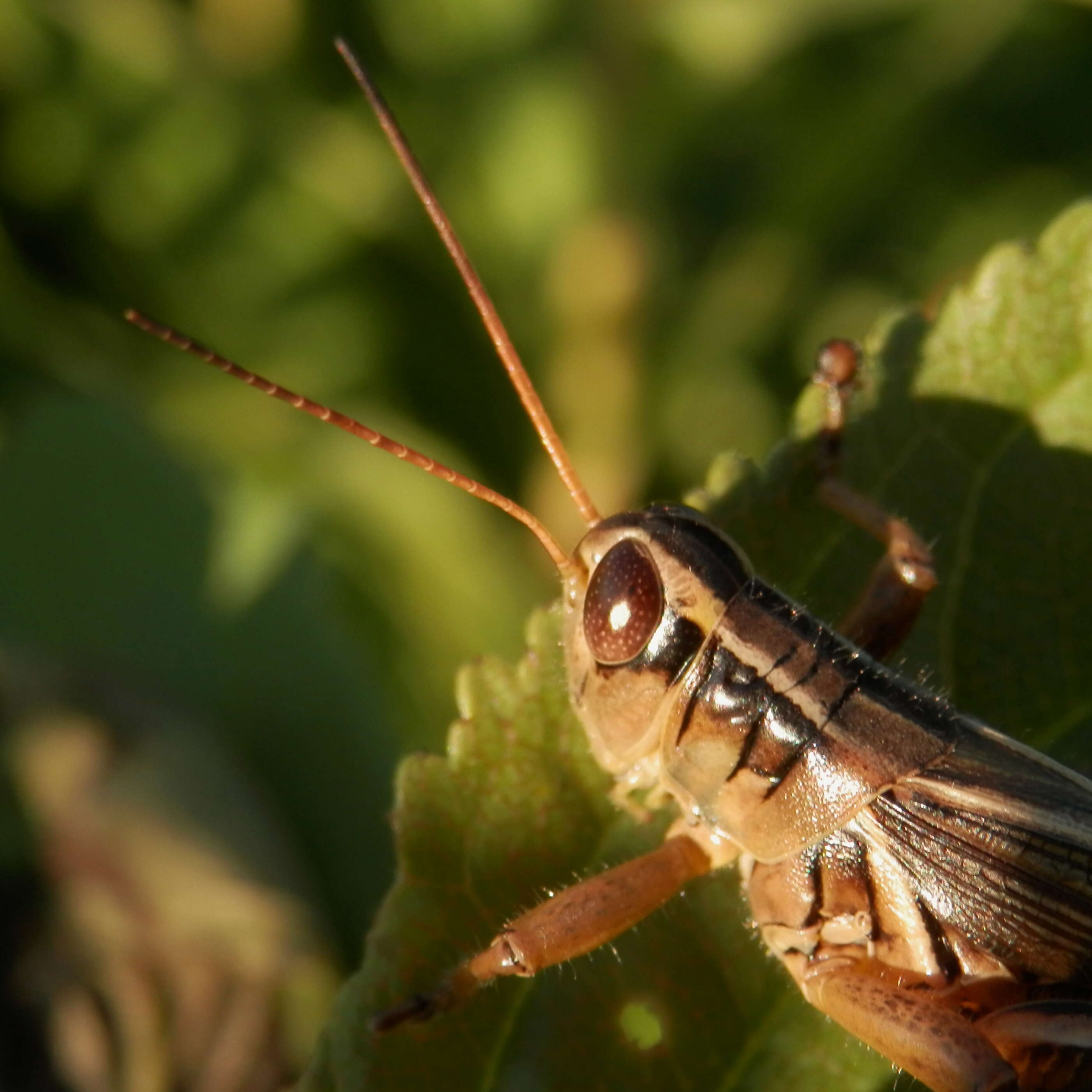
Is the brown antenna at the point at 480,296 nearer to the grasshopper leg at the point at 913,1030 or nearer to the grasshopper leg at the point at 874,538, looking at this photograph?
the grasshopper leg at the point at 874,538

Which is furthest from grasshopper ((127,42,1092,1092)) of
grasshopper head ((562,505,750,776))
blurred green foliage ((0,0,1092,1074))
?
blurred green foliage ((0,0,1092,1074))

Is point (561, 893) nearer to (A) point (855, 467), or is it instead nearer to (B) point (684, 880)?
(B) point (684, 880)

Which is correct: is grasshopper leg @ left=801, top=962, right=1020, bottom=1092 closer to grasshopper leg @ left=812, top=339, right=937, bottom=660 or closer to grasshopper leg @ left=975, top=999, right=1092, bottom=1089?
grasshopper leg @ left=975, top=999, right=1092, bottom=1089

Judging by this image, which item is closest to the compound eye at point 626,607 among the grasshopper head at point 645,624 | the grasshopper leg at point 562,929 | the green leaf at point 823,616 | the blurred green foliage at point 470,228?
the grasshopper head at point 645,624

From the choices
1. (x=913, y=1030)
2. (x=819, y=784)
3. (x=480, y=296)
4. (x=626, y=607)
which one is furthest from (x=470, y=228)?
(x=913, y=1030)

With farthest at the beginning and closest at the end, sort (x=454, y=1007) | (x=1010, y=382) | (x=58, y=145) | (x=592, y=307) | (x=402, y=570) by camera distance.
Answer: (x=58, y=145) < (x=592, y=307) < (x=402, y=570) < (x=1010, y=382) < (x=454, y=1007)

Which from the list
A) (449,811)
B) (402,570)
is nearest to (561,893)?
(449,811)
